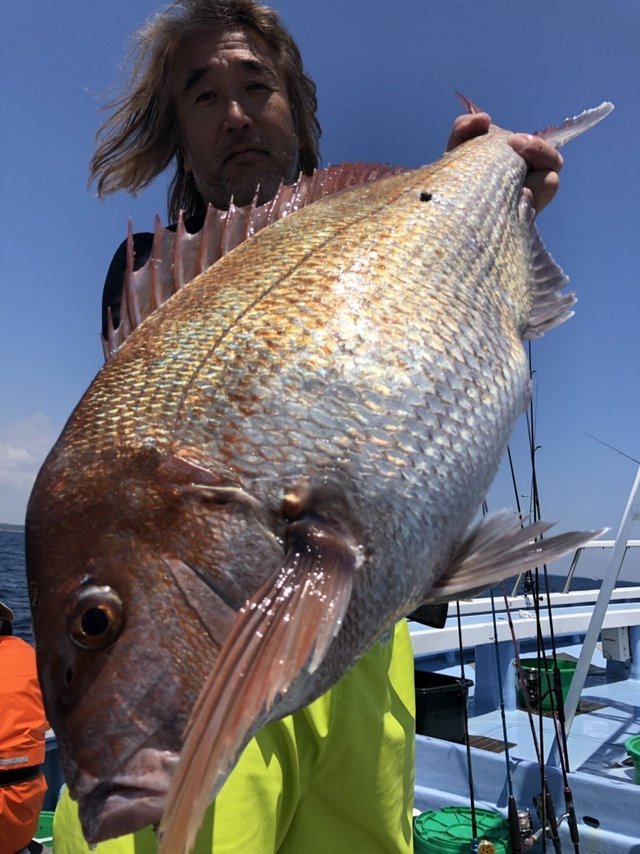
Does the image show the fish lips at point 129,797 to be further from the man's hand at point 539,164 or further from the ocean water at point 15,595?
the ocean water at point 15,595

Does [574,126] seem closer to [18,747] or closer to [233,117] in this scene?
[233,117]

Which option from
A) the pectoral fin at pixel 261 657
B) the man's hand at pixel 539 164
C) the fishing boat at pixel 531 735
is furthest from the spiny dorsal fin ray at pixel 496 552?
the fishing boat at pixel 531 735

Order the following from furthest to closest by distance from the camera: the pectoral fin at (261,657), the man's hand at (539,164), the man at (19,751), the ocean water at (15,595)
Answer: the ocean water at (15,595) < the man at (19,751) < the man's hand at (539,164) < the pectoral fin at (261,657)

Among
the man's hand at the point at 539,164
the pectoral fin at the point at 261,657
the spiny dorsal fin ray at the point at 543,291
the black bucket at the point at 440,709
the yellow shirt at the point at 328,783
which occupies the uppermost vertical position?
the man's hand at the point at 539,164

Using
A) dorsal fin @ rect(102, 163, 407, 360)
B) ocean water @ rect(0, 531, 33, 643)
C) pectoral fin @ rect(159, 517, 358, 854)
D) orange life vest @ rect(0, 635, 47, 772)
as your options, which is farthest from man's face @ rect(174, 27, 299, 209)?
ocean water @ rect(0, 531, 33, 643)

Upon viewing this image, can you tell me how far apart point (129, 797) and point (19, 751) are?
349cm

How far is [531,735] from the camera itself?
6.34 m

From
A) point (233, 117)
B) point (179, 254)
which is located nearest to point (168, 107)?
point (233, 117)

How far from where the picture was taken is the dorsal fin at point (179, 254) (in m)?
1.49

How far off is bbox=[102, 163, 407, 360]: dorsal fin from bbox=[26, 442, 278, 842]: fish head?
41cm

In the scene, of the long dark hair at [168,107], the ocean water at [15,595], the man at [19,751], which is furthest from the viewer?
the ocean water at [15,595]

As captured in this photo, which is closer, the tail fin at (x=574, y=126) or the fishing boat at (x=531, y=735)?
the tail fin at (x=574, y=126)

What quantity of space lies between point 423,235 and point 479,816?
4.00 meters

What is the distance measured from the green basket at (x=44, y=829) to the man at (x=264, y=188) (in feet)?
12.8
